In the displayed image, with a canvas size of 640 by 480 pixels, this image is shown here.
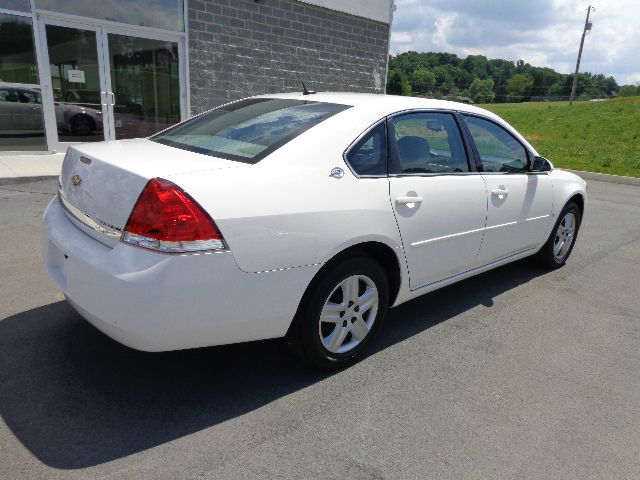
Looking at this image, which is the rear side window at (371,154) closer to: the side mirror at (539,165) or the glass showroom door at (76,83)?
the side mirror at (539,165)

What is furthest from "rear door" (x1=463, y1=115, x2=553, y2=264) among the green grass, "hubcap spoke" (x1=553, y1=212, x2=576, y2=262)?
the green grass

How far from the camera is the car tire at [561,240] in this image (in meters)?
4.77

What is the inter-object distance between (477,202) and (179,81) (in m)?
9.13

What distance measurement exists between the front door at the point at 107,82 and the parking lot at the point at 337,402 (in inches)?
270

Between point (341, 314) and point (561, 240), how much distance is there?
10.1 feet

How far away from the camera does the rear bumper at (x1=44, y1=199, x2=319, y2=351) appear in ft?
7.07

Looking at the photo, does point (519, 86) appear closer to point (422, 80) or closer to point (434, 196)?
point (422, 80)

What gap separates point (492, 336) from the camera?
138 inches

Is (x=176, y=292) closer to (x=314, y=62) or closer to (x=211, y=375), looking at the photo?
(x=211, y=375)

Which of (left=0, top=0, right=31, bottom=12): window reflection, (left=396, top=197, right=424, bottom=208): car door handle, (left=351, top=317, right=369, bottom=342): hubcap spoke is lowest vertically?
(left=351, top=317, right=369, bottom=342): hubcap spoke

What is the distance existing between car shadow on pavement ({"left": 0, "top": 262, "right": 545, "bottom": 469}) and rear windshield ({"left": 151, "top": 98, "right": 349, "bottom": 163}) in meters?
1.24

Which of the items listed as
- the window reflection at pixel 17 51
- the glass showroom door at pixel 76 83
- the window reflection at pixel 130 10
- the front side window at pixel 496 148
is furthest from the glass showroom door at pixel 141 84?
the front side window at pixel 496 148

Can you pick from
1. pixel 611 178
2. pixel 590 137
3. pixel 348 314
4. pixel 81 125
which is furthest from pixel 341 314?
pixel 590 137

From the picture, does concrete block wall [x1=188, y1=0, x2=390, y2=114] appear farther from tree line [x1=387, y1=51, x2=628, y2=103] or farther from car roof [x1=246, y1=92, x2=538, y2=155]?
tree line [x1=387, y1=51, x2=628, y2=103]
